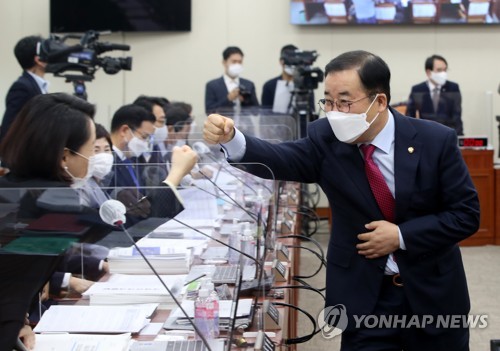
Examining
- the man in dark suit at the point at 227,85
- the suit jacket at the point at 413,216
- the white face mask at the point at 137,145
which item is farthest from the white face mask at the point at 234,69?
the suit jacket at the point at 413,216

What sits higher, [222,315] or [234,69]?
[234,69]

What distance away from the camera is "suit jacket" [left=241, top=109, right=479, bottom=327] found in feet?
6.59

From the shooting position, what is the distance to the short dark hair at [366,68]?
1997 mm

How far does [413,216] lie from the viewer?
2.05 m

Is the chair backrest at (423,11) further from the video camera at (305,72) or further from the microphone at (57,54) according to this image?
the microphone at (57,54)

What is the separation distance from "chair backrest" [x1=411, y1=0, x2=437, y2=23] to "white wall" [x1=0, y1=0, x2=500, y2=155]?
0.52ft

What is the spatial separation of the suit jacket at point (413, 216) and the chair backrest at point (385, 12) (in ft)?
18.0

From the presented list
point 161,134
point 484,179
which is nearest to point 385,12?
point 484,179

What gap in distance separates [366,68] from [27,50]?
3159 millimetres

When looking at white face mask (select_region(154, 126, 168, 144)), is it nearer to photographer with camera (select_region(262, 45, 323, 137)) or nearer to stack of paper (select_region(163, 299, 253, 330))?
photographer with camera (select_region(262, 45, 323, 137))

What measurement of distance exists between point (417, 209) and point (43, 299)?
962mm

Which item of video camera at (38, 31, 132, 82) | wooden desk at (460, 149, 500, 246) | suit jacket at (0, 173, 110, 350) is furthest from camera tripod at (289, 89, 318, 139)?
suit jacket at (0, 173, 110, 350)

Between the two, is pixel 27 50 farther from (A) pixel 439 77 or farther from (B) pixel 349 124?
(A) pixel 439 77

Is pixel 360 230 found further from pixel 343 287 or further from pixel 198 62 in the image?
pixel 198 62
